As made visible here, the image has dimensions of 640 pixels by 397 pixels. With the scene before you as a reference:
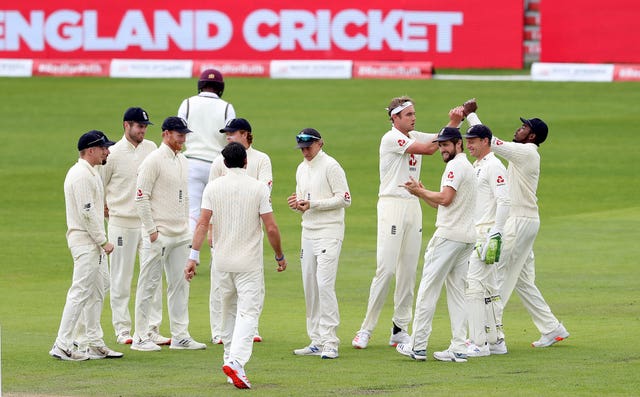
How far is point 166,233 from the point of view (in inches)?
526

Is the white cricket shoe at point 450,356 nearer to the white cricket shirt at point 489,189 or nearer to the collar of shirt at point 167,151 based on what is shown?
the white cricket shirt at point 489,189

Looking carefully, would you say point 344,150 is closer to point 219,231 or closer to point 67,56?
point 67,56

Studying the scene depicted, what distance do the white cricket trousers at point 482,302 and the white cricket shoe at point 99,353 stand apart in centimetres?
365

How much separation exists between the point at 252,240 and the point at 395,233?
2.32 m

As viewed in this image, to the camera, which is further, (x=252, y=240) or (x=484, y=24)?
(x=484, y=24)

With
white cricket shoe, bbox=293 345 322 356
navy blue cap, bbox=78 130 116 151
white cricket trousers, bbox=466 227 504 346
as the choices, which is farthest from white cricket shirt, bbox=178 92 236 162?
white cricket trousers, bbox=466 227 504 346

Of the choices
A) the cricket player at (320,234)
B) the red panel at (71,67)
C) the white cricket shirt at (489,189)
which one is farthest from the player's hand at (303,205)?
the red panel at (71,67)

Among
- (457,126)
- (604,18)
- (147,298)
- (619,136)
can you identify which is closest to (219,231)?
(147,298)

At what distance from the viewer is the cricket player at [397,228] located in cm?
1347

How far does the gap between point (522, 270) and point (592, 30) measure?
69.0 feet

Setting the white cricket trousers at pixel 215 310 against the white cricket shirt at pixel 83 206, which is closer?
the white cricket shirt at pixel 83 206

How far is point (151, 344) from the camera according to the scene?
Answer: 13398 millimetres

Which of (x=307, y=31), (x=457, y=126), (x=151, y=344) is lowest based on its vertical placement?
(x=151, y=344)

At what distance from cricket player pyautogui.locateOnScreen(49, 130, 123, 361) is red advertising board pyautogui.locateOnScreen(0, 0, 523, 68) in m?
22.9
